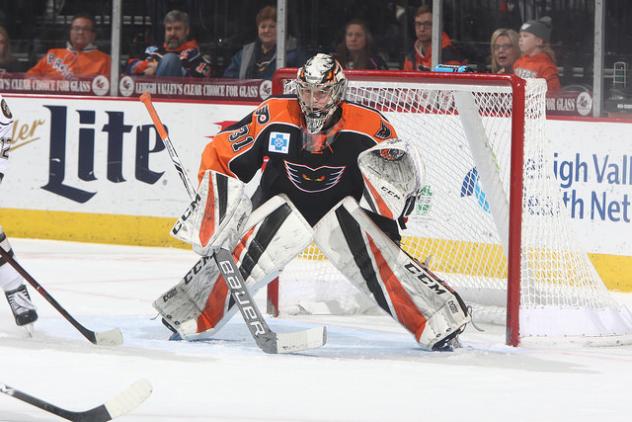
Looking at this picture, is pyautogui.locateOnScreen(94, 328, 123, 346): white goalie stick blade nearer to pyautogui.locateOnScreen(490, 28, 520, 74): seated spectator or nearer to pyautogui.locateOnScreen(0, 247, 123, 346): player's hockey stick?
pyautogui.locateOnScreen(0, 247, 123, 346): player's hockey stick

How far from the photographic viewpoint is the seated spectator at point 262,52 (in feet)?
27.9

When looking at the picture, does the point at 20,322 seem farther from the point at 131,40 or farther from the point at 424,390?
the point at 131,40

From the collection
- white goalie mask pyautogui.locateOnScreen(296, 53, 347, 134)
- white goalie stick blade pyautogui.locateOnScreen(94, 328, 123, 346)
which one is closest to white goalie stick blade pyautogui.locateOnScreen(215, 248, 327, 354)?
white goalie stick blade pyautogui.locateOnScreen(94, 328, 123, 346)

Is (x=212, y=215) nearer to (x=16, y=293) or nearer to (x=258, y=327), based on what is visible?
(x=258, y=327)

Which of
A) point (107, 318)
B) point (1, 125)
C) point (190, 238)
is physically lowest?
point (107, 318)

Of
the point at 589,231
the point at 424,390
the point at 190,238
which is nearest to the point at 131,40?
the point at 589,231

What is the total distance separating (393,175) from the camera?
532 centimetres

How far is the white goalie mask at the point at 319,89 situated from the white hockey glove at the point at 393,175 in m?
0.20

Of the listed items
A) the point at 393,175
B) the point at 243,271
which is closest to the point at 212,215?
the point at 243,271

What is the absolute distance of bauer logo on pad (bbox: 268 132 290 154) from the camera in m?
5.41

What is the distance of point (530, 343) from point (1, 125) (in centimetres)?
210

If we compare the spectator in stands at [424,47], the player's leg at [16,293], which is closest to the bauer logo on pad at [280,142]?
the player's leg at [16,293]

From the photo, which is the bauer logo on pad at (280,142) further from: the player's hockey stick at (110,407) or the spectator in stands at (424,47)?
the spectator in stands at (424,47)

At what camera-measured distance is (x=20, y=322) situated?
5590 mm
